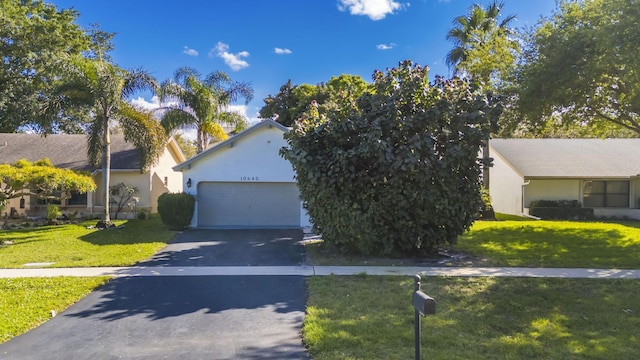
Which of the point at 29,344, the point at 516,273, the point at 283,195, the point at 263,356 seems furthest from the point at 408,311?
the point at 283,195

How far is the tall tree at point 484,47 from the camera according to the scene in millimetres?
17316

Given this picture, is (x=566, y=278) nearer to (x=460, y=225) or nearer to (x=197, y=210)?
(x=460, y=225)

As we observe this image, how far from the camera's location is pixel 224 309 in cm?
682

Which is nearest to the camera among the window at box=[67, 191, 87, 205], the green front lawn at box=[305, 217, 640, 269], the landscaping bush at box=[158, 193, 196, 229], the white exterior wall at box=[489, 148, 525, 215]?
the green front lawn at box=[305, 217, 640, 269]

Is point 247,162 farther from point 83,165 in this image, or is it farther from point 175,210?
point 83,165

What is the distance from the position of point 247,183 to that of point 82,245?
7.28m

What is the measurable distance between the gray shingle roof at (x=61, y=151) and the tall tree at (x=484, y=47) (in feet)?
56.6

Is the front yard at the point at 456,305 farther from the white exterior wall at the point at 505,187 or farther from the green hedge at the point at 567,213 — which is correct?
the white exterior wall at the point at 505,187

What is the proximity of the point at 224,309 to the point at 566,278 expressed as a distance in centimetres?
704

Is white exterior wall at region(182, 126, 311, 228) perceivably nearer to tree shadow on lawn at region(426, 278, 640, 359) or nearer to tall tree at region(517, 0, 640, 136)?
tall tree at region(517, 0, 640, 136)

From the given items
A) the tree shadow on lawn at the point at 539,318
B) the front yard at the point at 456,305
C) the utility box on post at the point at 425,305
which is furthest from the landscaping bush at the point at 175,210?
the utility box on post at the point at 425,305

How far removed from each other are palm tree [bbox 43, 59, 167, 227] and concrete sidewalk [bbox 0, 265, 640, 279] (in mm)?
8481

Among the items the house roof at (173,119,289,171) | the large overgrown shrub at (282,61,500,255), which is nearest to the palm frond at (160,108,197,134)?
the house roof at (173,119,289,171)

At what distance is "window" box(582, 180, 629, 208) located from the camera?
23.9m
